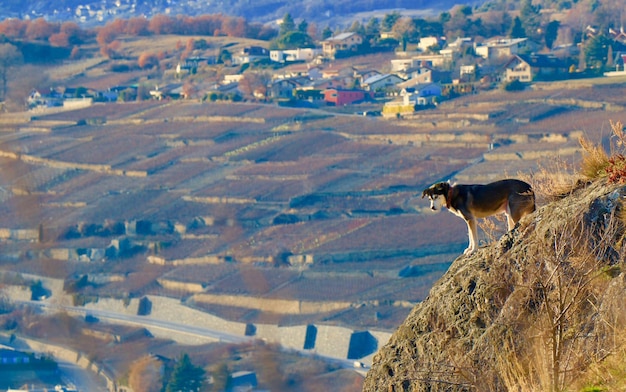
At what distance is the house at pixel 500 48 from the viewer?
90.1 metres

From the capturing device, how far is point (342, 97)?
81.6 m

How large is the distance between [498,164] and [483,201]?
49657mm

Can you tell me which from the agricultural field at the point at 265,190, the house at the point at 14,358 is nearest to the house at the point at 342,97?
the agricultural field at the point at 265,190

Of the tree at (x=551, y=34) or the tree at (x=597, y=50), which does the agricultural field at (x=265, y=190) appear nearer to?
the tree at (x=597, y=50)

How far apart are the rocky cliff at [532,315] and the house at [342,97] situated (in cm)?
7280

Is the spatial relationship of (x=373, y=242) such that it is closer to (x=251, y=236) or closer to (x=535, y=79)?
(x=251, y=236)

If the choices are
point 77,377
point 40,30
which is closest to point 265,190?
point 77,377

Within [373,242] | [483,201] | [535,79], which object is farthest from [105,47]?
[483,201]

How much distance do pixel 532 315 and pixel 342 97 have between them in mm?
74345

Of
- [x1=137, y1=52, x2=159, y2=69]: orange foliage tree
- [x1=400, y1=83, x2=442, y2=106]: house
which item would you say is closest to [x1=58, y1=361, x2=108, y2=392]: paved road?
[x1=400, y1=83, x2=442, y2=106]: house

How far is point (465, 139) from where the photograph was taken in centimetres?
6512

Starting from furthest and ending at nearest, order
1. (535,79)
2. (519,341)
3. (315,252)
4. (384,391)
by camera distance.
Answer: (535,79) < (315,252) < (384,391) < (519,341)

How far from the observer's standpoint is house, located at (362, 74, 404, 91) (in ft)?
280

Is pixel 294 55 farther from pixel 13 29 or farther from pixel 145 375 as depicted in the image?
pixel 145 375
